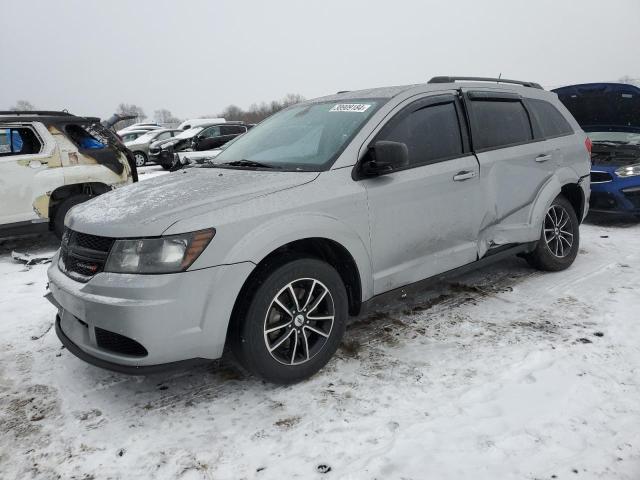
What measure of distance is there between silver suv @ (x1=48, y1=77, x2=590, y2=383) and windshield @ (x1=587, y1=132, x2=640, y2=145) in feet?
11.9

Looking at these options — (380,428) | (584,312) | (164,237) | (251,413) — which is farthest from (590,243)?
(164,237)

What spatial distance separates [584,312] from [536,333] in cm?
59

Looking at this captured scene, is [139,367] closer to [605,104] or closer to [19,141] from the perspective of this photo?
[19,141]

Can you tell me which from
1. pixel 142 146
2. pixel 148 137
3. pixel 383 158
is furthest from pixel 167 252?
pixel 148 137

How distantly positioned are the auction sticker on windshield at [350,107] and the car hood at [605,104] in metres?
5.27

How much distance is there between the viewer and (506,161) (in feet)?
12.9

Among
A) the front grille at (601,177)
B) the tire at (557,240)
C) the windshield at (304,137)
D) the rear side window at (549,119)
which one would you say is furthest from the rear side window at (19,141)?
the front grille at (601,177)

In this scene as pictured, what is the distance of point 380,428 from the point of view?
2.42 meters

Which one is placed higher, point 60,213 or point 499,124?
point 499,124

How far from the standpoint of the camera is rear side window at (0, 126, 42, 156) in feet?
19.4

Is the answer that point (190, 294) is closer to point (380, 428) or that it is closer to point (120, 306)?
point (120, 306)

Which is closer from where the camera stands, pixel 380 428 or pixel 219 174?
pixel 380 428

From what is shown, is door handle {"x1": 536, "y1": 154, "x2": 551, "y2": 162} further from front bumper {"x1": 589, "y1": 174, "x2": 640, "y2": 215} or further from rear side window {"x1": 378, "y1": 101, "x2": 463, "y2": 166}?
front bumper {"x1": 589, "y1": 174, "x2": 640, "y2": 215}

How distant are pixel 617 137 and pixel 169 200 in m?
7.18
